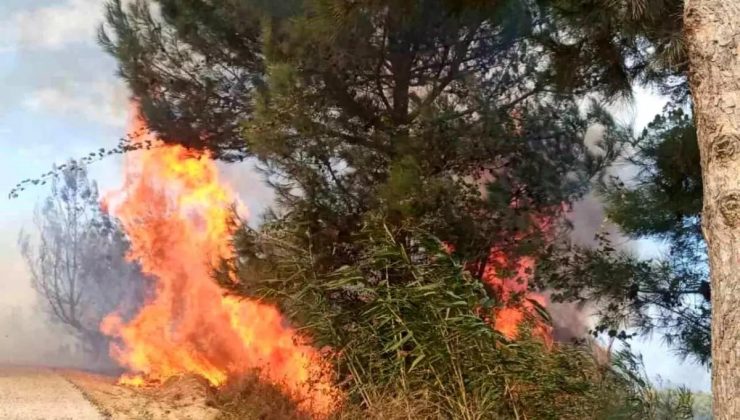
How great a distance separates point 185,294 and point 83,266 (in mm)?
822

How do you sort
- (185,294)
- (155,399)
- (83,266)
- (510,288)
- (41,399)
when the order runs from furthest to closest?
(83,266), (185,294), (155,399), (41,399), (510,288)

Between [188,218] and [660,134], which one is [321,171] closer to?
[660,134]

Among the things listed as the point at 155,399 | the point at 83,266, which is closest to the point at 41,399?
the point at 155,399

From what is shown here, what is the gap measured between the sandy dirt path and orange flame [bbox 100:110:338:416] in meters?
0.49

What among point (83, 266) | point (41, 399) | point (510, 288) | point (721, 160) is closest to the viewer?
point (721, 160)

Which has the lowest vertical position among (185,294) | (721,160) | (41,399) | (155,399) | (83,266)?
(41,399)

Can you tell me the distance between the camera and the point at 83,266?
5426mm

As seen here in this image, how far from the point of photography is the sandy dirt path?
3807mm

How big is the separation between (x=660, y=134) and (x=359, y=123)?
134 centimetres

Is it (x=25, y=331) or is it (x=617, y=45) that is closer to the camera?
(x=617, y=45)

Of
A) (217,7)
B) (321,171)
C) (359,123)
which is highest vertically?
(217,7)

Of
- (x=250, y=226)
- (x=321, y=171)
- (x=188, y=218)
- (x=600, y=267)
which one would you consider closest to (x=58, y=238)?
(x=188, y=218)

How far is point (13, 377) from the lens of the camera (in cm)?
468

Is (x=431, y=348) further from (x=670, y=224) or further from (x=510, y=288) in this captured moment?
(x=510, y=288)
